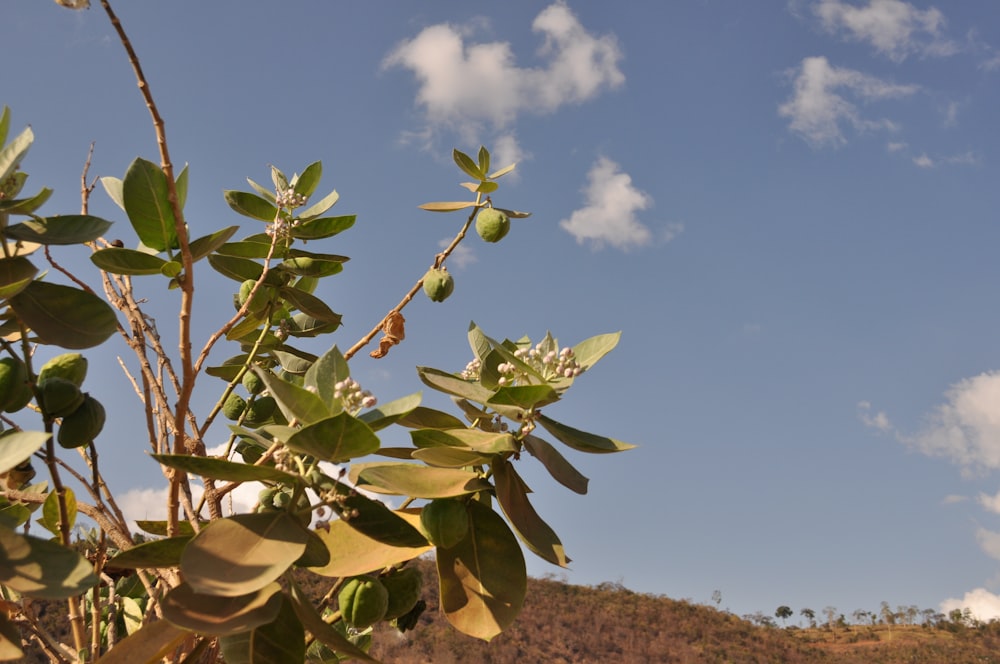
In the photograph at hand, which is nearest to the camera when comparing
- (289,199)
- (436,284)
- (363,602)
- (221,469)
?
(221,469)

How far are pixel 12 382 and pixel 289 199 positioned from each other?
0.73 metres

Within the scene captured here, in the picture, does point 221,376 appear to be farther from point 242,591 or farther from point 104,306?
point 242,591

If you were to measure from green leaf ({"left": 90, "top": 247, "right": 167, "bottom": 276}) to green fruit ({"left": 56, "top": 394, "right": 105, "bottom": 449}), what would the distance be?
0.24 metres

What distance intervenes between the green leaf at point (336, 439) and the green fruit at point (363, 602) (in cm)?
35

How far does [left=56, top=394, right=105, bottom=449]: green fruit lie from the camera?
1.32 m

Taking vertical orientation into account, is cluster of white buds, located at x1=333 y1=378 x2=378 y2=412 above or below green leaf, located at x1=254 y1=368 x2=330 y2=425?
above

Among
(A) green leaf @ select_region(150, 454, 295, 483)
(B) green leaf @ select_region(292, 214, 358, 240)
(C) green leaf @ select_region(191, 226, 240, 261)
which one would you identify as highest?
(B) green leaf @ select_region(292, 214, 358, 240)

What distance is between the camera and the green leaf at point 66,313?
1.25m

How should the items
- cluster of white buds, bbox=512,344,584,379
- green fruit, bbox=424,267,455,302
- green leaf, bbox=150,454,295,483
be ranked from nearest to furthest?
green leaf, bbox=150,454,295,483, cluster of white buds, bbox=512,344,584,379, green fruit, bbox=424,267,455,302

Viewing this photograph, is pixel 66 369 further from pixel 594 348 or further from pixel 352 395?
pixel 594 348

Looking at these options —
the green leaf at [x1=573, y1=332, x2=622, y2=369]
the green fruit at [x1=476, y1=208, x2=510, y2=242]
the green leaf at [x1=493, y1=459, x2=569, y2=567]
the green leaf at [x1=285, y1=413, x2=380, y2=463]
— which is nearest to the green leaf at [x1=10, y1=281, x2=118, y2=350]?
the green leaf at [x1=285, y1=413, x2=380, y2=463]

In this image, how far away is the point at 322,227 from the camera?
1.84 metres

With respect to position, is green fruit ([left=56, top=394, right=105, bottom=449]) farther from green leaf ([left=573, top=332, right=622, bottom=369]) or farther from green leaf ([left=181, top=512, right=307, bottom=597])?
green leaf ([left=573, top=332, right=622, bottom=369])

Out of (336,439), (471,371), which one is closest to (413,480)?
(336,439)
